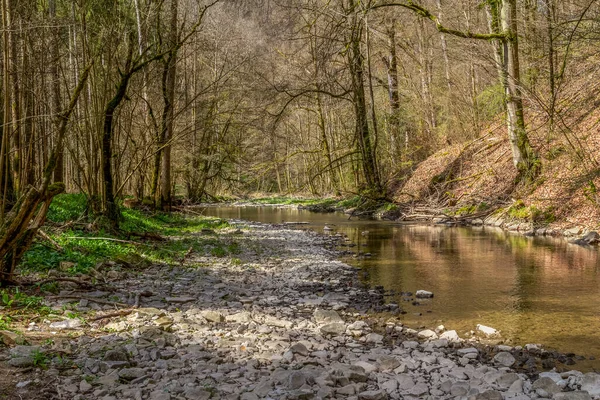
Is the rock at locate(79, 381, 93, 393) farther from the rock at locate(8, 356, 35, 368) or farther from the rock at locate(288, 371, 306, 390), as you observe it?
the rock at locate(288, 371, 306, 390)

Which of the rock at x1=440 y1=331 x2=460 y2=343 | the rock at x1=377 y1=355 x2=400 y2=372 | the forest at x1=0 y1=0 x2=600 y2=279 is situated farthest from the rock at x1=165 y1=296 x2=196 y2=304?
the rock at x1=440 y1=331 x2=460 y2=343

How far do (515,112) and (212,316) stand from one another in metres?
14.6

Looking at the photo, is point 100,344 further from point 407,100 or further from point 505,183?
point 407,100

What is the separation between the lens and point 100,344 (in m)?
4.41

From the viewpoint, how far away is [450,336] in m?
5.24

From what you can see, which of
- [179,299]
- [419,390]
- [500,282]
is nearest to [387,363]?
[419,390]

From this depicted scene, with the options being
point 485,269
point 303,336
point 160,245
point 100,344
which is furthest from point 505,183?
point 100,344

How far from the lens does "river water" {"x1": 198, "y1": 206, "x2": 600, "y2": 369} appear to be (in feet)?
18.7

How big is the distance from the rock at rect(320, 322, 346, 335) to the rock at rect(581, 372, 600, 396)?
2312 millimetres

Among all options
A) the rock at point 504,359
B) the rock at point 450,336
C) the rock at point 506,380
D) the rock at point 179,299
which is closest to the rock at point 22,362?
the rock at point 179,299

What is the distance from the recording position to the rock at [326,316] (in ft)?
19.1

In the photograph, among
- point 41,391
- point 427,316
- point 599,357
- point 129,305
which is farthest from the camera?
point 427,316

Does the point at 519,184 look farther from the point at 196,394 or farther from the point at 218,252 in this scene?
the point at 196,394

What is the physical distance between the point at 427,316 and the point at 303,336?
6.16ft
